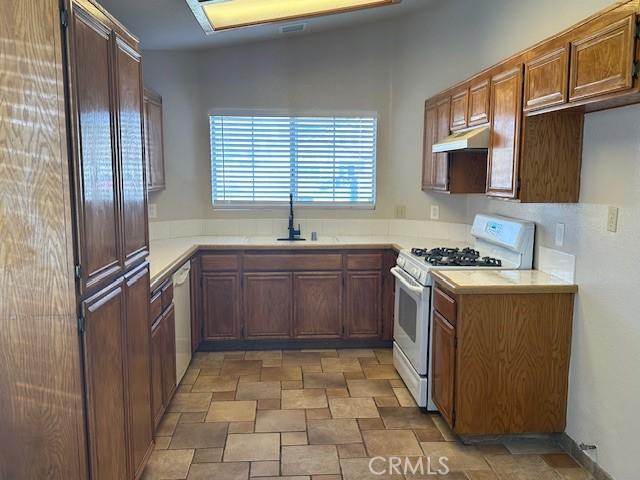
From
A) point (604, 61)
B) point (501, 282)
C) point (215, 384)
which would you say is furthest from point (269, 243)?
point (604, 61)

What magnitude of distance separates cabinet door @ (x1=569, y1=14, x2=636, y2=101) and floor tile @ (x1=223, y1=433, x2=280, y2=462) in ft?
7.50

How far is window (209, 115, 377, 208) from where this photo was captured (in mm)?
4570

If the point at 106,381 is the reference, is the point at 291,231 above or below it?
above

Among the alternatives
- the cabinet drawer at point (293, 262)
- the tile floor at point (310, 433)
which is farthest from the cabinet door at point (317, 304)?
the tile floor at point (310, 433)

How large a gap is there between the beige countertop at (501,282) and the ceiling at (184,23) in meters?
2.26

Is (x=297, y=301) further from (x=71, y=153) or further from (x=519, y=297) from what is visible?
(x=71, y=153)

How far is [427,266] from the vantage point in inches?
120

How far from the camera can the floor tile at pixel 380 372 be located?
12.0ft

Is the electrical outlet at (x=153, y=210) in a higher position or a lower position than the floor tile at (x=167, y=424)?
higher

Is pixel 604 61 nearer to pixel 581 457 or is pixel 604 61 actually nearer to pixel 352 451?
pixel 581 457

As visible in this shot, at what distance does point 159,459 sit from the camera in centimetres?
259

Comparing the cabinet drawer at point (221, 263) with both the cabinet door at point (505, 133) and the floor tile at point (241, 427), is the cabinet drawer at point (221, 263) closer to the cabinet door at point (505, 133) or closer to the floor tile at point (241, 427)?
the floor tile at point (241, 427)

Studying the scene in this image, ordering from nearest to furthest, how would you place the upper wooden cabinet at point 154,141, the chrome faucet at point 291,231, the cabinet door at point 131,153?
1. the cabinet door at point 131,153
2. the upper wooden cabinet at point 154,141
3. the chrome faucet at point 291,231

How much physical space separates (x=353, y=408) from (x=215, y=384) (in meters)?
1.02
